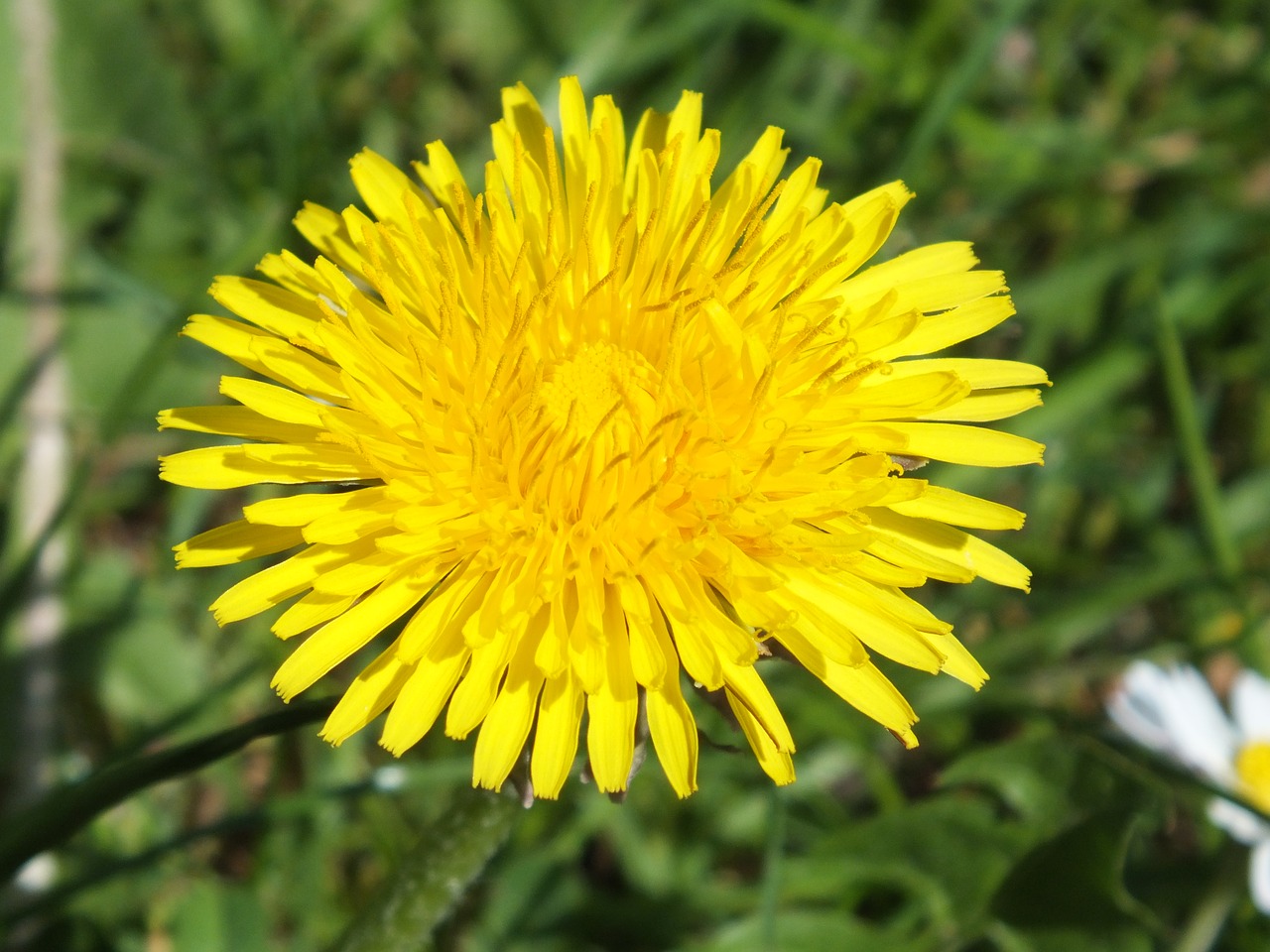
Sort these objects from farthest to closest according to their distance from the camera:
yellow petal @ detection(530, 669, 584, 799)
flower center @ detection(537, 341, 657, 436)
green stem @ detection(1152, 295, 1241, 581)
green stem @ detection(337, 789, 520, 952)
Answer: green stem @ detection(1152, 295, 1241, 581) → flower center @ detection(537, 341, 657, 436) → green stem @ detection(337, 789, 520, 952) → yellow petal @ detection(530, 669, 584, 799)

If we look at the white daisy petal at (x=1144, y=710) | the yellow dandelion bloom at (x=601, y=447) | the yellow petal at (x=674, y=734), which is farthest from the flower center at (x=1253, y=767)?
the yellow petal at (x=674, y=734)

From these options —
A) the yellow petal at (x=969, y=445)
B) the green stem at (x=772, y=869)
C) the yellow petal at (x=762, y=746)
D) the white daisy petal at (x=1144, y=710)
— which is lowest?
the white daisy petal at (x=1144, y=710)

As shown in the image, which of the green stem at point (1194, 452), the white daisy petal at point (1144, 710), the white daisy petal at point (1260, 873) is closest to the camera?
the white daisy petal at point (1260, 873)

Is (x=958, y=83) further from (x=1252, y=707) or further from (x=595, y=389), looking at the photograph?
(x=1252, y=707)

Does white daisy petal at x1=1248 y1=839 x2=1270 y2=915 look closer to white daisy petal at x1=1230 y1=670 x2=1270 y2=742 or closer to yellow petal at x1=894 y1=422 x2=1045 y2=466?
white daisy petal at x1=1230 y1=670 x2=1270 y2=742

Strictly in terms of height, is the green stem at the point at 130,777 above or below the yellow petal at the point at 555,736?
above

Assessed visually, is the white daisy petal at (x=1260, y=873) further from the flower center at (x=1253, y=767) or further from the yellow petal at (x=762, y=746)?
the yellow petal at (x=762, y=746)

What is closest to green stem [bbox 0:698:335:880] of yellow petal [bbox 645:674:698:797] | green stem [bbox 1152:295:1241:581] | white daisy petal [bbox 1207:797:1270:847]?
yellow petal [bbox 645:674:698:797]

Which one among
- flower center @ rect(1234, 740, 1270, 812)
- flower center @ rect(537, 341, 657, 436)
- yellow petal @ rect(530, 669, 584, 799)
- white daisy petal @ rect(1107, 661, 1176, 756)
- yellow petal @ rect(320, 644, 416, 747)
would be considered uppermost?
flower center @ rect(537, 341, 657, 436)
